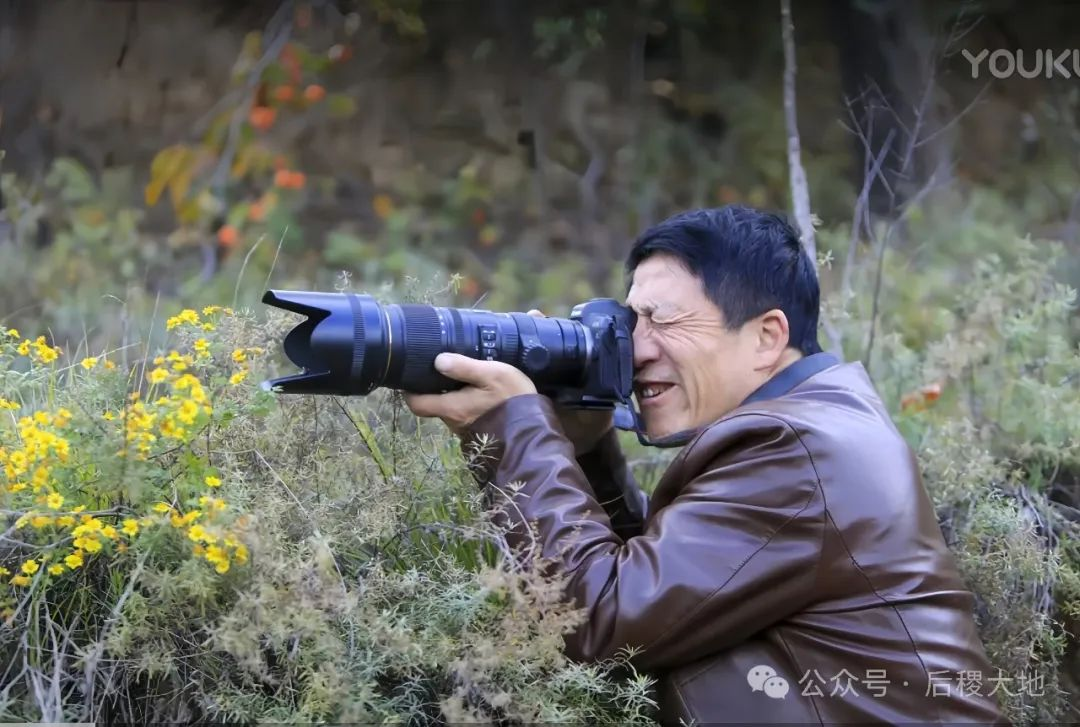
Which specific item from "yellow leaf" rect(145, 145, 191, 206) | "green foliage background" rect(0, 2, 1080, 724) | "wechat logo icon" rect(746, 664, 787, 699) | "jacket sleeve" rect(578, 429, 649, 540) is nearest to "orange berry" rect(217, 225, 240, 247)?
"yellow leaf" rect(145, 145, 191, 206)

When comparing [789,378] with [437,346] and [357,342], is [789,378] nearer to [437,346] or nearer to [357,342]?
[437,346]

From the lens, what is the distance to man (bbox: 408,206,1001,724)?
1.63 meters

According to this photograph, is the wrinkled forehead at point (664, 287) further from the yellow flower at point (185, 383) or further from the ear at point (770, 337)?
the yellow flower at point (185, 383)

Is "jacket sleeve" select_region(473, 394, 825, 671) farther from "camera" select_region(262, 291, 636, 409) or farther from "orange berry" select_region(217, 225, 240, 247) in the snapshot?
"orange berry" select_region(217, 225, 240, 247)

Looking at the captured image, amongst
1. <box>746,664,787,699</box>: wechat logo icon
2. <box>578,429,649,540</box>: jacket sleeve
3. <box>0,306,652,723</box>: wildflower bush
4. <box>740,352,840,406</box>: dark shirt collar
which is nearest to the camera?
<box>0,306,652,723</box>: wildflower bush

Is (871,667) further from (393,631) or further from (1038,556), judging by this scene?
(1038,556)

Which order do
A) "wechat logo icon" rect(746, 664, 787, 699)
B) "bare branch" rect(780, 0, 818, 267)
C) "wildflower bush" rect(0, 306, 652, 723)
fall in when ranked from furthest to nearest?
"bare branch" rect(780, 0, 818, 267) → "wechat logo icon" rect(746, 664, 787, 699) → "wildflower bush" rect(0, 306, 652, 723)

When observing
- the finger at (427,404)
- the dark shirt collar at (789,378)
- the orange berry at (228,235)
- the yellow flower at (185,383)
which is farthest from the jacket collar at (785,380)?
the orange berry at (228,235)

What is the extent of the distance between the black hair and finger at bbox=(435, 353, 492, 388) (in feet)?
1.40

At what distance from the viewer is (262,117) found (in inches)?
207

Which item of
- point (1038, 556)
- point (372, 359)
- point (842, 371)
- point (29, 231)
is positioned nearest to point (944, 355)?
point (1038, 556)

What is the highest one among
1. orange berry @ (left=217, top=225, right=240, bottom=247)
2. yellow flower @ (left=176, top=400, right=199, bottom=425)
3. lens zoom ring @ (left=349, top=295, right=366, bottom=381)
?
lens zoom ring @ (left=349, top=295, right=366, bottom=381)

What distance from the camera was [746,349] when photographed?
6.50 ft

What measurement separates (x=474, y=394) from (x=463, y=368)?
50mm
